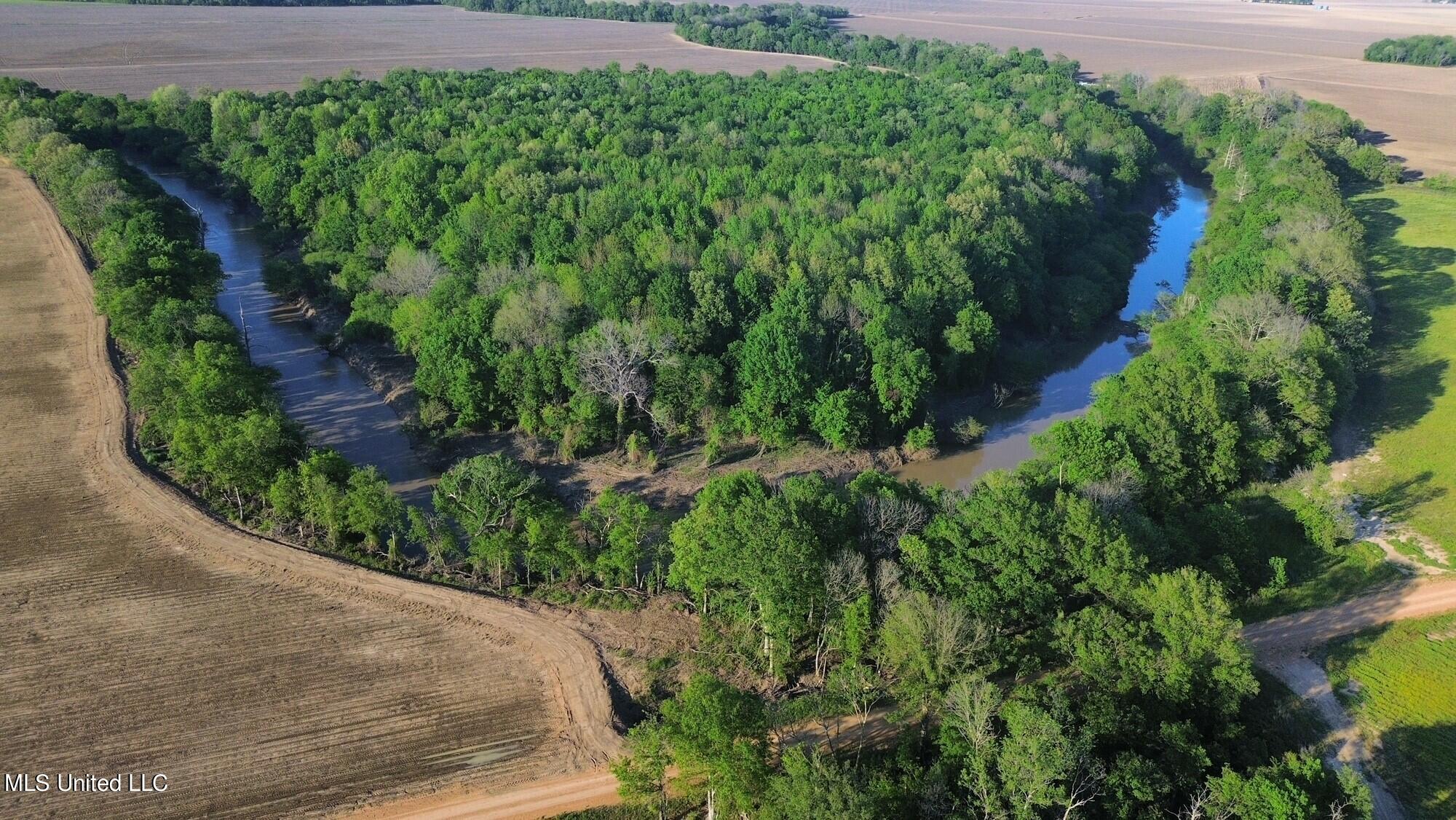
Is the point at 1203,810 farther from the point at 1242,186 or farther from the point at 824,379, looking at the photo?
the point at 1242,186

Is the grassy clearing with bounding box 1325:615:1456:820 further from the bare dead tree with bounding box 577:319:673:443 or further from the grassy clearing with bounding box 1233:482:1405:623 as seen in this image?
the bare dead tree with bounding box 577:319:673:443

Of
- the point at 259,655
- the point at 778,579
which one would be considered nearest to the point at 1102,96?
the point at 778,579

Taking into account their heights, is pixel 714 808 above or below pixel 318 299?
below

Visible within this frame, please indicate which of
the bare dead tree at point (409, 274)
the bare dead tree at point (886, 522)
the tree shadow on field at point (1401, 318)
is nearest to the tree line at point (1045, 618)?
the bare dead tree at point (886, 522)

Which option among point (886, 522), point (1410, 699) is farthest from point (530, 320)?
point (1410, 699)

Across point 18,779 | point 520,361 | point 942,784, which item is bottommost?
point 18,779

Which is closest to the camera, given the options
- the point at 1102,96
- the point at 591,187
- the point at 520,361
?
the point at 520,361

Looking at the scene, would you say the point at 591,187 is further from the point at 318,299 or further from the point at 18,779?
the point at 18,779
